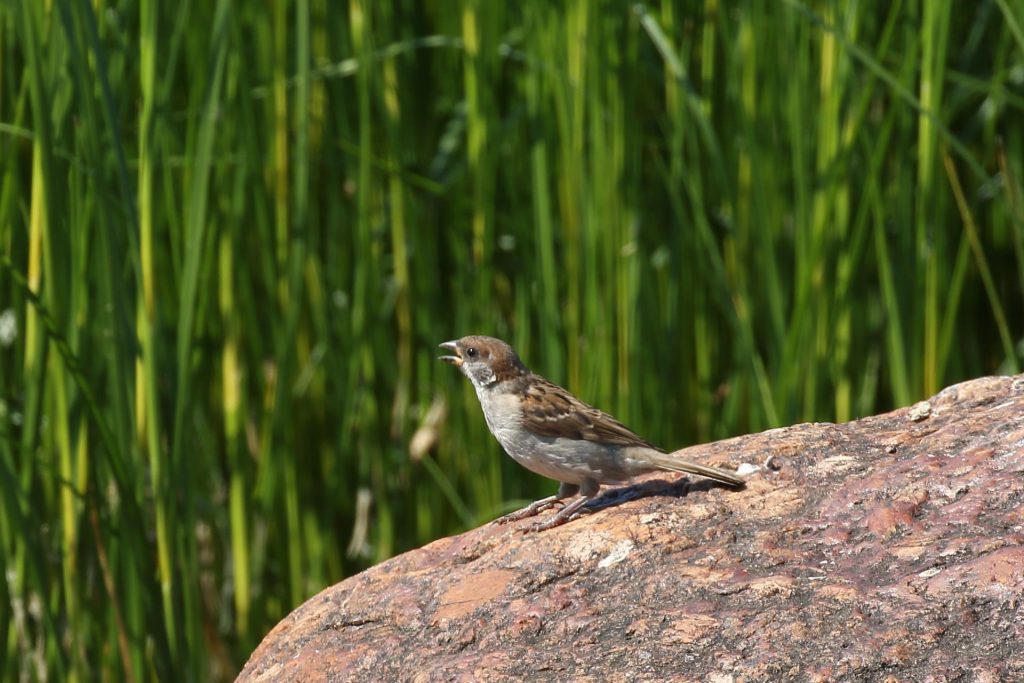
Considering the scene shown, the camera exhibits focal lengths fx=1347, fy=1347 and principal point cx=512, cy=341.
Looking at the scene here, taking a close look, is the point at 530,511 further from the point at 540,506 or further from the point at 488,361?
the point at 488,361

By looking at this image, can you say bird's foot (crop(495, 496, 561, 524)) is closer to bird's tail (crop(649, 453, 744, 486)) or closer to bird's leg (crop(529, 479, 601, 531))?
bird's leg (crop(529, 479, 601, 531))

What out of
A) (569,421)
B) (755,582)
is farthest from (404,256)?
(755,582)

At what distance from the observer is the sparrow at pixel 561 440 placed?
10.3 ft

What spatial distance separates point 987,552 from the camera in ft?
7.49

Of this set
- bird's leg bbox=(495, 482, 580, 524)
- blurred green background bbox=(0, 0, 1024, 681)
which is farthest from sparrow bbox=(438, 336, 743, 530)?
blurred green background bbox=(0, 0, 1024, 681)

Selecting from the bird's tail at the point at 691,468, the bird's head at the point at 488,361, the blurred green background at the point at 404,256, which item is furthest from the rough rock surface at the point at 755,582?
the blurred green background at the point at 404,256

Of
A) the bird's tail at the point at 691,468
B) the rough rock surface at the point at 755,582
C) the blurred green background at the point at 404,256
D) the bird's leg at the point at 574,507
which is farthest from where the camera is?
the blurred green background at the point at 404,256

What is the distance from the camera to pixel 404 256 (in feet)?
15.3

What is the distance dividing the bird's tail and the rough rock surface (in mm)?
37

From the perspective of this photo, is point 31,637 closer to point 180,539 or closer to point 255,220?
point 180,539

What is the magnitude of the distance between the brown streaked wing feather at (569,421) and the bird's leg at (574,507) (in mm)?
119

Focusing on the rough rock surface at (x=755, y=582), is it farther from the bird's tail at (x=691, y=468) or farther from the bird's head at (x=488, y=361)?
the bird's head at (x=488, y=361)

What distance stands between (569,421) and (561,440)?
0.05 metres

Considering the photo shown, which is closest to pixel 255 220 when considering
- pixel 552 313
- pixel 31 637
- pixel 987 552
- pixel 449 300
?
pixel 449 300
